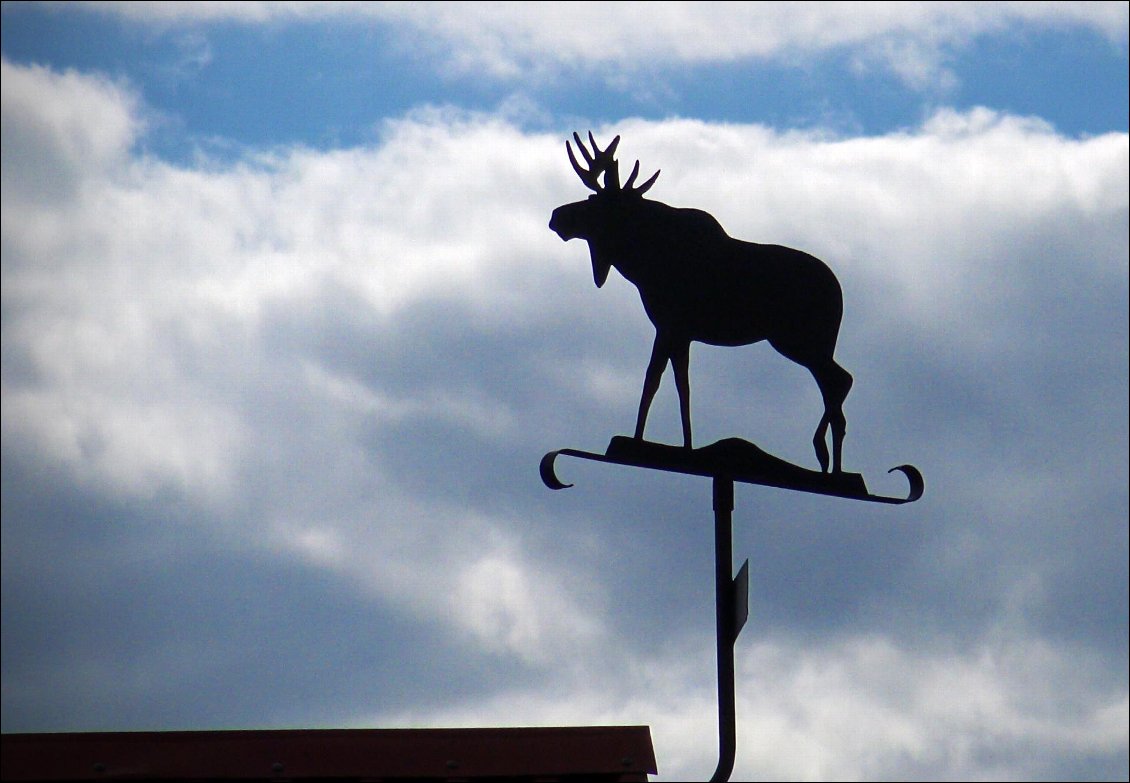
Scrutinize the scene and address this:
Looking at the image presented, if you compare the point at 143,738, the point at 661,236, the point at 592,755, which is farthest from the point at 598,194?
the point at 143,738

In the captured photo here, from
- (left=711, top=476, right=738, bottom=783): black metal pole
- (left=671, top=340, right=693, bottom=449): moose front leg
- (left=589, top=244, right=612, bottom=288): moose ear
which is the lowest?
(left=711, top=476, right=738, bottom=783): black metal pole

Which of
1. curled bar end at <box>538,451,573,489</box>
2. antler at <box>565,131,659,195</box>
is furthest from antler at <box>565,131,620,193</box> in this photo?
curled bar end at <box>538,451,573,489</box>

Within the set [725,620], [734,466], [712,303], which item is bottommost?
[725,620]

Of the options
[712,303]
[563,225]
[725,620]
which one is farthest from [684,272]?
[725,620]

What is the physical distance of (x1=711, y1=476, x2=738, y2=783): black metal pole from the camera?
22.5 feet

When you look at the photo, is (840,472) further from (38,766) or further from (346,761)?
(38,766)

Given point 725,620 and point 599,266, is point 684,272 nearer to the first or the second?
point 599,266

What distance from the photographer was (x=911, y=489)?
7.72 meters

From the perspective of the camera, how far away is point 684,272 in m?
7.57

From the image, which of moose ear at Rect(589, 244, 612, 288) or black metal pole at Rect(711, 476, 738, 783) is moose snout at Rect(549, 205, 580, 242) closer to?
moose ear at Rect(589, 244, 612, 288)

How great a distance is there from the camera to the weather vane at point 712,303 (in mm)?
7309

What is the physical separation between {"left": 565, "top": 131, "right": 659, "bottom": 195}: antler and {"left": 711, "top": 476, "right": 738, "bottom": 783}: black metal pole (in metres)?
1.42

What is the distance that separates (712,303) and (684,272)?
19 cm

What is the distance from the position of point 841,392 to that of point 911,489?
59cm
